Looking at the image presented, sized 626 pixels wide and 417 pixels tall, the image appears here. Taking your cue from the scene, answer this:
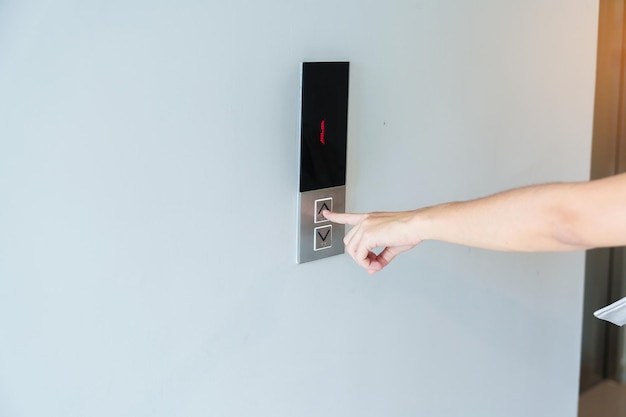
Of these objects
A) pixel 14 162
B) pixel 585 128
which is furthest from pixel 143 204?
pixel 585 128

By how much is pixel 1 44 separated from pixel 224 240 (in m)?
0.45

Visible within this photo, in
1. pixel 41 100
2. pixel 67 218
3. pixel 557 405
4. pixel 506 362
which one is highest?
pixel 41 100

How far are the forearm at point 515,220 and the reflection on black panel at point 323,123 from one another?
252 millimetres

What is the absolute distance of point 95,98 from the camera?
1.11m

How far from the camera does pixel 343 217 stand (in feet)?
4.58

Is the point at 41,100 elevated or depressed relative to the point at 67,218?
elevated

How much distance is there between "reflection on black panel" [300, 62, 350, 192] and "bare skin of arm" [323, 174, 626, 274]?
153 mm

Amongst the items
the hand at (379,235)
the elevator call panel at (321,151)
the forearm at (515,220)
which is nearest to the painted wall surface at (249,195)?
the elevator call panel at (321,151)

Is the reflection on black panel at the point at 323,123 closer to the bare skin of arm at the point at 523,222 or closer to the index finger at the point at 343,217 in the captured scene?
the index finger at the point at 343,217

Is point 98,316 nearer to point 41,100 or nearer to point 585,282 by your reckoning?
point 41,100

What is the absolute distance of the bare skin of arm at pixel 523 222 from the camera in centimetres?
105

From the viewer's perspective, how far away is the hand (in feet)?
4.12

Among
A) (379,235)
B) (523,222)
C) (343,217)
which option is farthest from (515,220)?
(343,217)

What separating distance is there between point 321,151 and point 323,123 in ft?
0.16
